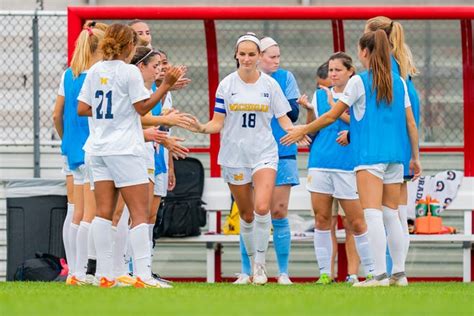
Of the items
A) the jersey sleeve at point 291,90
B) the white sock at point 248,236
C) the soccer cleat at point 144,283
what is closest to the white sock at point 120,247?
the soccer cleat at point 144,283

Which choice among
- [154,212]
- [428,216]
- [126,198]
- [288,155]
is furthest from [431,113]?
[126,198]

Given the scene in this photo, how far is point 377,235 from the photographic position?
9.62 metres

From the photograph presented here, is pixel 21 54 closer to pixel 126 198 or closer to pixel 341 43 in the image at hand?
pixel 341 43

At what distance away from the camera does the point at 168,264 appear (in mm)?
13586

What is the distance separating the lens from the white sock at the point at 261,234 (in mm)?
10664

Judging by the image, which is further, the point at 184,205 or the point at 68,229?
the point at 184,205

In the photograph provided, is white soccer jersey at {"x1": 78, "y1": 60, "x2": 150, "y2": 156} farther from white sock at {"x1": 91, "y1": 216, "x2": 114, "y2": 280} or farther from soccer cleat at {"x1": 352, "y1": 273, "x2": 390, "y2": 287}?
soccer cleat at {"x1": 352, "y1": 273, "x2": 390, "y2": 287}

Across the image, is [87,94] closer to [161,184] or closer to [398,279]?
[161,184]

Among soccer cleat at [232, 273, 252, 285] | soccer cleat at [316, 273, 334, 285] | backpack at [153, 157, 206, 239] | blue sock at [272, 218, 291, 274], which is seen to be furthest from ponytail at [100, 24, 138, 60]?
backpack at [153, 157, 206, 239]

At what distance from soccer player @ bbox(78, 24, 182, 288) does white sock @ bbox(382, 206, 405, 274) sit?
5.58 feet

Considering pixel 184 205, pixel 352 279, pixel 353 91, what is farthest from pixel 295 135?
pixel 184 205

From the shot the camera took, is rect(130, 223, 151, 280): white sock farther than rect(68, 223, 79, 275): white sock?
No

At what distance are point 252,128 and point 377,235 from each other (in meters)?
1.55

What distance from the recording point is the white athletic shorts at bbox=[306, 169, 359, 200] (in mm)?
11281
